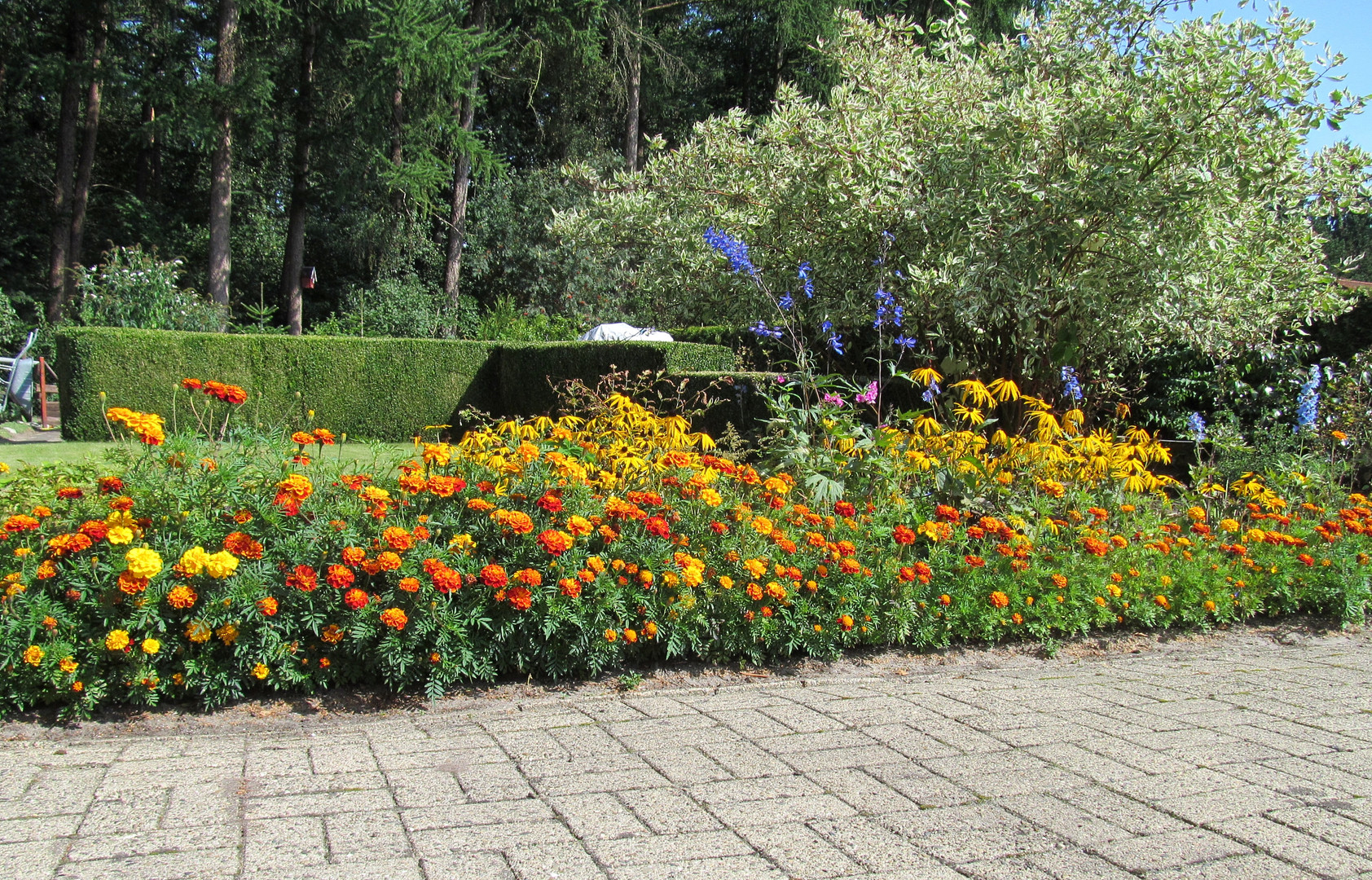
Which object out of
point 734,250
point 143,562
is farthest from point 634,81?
point 143,562

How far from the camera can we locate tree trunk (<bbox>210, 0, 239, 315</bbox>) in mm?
13820

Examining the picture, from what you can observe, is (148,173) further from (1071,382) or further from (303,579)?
(303,579)

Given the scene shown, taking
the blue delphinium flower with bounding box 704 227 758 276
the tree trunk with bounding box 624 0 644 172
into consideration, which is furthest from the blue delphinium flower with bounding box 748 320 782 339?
the tree trunk with bounding box 624 0 644 172

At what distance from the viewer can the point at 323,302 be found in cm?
2089

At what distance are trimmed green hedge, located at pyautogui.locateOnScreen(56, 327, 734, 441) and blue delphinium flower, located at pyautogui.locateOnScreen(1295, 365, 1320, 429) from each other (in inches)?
A: 208

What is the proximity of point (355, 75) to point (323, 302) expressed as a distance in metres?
7.28

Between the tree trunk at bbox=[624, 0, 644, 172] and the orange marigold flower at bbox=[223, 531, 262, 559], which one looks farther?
the tree trunk at bbox=[624, 0, 644, 172]

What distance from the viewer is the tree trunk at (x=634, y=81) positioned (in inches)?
763

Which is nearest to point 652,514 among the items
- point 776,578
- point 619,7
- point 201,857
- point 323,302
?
point 776,578

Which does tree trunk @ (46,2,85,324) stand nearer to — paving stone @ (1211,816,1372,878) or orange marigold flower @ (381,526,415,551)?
orange marigold flower @ (381,526,415,551)

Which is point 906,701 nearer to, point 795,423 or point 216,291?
point 795,423

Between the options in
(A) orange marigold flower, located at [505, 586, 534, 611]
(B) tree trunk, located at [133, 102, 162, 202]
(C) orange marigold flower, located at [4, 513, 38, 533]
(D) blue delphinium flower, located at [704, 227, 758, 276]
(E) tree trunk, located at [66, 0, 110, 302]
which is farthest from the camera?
(B) tree trunk, located at [133, 102, 162, 202]

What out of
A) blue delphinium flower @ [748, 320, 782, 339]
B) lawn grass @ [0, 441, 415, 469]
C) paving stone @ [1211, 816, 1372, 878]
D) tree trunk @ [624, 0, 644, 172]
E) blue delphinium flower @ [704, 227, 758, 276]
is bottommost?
paving stone @ [1211, 816, 1372, 878]

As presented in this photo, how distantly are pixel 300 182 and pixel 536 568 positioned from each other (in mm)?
15764
